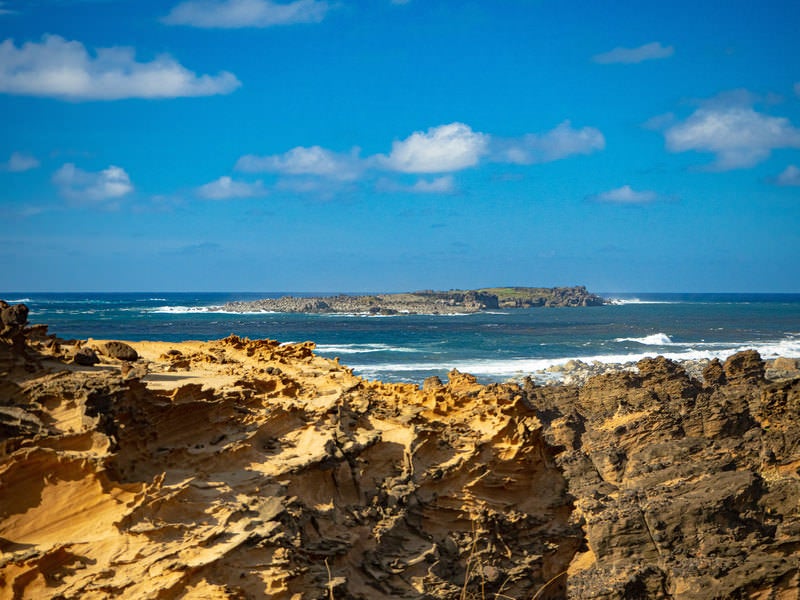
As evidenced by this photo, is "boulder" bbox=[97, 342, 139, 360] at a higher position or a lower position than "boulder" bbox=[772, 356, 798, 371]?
higher

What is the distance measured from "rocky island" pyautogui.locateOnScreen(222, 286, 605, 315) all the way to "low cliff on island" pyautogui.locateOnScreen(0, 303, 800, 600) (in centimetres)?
9944

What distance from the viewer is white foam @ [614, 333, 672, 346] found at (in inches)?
2551

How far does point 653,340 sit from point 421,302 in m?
63.4

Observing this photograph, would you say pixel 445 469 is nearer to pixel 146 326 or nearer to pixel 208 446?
pixel 208 446

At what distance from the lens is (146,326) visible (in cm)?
Answer: 8356

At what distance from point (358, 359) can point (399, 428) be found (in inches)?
1640

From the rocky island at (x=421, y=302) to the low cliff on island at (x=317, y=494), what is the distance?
99.4 meters

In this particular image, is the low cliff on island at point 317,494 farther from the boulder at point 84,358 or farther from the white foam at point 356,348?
the white foam at point 356,348

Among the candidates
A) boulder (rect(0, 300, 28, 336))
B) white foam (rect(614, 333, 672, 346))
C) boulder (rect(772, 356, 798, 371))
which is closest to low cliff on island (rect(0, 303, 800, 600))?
boulder (rect(0, 300, 28, 336))

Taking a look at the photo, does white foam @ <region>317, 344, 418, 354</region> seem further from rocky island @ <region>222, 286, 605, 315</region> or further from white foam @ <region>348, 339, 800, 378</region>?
rocky island @ <region>222, 286, 605, 315</region>

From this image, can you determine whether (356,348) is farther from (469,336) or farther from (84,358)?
(84,358)

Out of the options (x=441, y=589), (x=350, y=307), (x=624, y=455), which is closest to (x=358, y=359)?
(x=624, y=455)

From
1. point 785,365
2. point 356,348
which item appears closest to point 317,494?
point 785,365

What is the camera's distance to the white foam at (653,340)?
6480 centimetres
